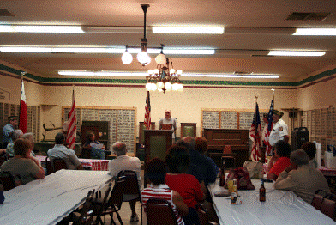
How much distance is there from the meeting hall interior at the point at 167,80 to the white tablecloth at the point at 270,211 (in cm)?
1

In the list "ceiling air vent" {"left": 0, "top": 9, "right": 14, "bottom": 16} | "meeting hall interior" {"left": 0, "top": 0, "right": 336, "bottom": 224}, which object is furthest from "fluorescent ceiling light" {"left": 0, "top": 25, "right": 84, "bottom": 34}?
"ceiling air vent" {"left": 0, "top": 9, "right": 14, "bottom": 16}

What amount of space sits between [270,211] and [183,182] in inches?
37.0

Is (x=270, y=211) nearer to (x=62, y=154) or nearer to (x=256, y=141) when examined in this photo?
(x=62, y=154)

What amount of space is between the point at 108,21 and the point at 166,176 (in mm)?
3461

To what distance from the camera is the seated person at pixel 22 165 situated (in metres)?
4.60

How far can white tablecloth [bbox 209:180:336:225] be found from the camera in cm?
290

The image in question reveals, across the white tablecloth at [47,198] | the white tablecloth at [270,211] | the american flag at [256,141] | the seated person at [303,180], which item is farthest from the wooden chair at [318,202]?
the american flag at [256,141]

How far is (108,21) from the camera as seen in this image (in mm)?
5961

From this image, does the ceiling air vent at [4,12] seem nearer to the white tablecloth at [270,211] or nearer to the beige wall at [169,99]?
the white tablecloth at [270,211]

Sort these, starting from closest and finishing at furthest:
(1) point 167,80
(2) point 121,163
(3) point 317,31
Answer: (2) point 121,163, (3) point 317,31, (1) point 167,80

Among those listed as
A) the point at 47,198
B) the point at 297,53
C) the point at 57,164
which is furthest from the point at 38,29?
the point at 297,53

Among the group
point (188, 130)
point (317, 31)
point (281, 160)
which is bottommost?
point (281, 160)

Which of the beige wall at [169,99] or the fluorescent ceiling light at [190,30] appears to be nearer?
the fluorescent ceiling light at [190,30]

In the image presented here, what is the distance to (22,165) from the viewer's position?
15.2ft
